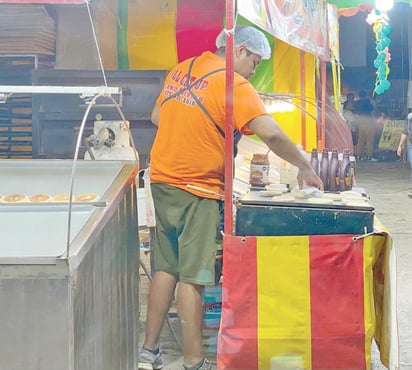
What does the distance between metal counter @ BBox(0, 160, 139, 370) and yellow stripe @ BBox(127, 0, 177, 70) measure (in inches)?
102

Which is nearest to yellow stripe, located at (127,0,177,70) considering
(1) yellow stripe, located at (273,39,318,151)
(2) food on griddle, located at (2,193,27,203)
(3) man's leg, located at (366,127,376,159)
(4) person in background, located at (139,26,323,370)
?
(1) yellow stripe, located at (273,39,318,151)

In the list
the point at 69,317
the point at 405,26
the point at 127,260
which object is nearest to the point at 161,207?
the point at 127,260

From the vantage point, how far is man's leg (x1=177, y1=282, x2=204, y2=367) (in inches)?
158

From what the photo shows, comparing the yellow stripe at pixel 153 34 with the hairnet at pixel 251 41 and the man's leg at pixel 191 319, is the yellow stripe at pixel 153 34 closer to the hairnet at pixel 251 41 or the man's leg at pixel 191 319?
the hairnet at pixel 251 41

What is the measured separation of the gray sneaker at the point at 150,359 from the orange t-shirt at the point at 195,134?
993mm

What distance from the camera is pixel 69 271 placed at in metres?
2.21

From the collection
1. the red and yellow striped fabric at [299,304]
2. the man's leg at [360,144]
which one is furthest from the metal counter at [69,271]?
the man's leg at [360,144]

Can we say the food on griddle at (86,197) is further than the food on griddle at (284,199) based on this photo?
No

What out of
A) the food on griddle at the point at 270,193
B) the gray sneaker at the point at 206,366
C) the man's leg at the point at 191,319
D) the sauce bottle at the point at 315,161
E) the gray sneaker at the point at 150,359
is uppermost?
the sauce bottle at the point at 315,161

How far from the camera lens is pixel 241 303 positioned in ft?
12.0

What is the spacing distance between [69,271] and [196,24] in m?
4.51

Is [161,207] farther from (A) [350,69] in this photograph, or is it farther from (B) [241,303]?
(A) [350,69]

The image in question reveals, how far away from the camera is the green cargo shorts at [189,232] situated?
3969 millimetres

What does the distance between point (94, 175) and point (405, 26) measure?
719 inches
